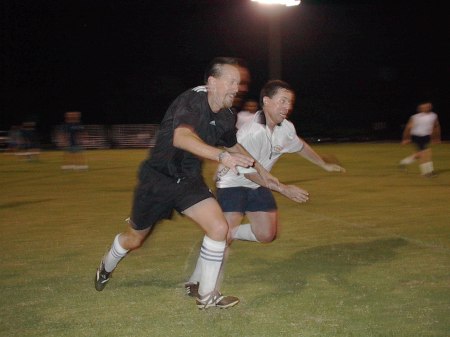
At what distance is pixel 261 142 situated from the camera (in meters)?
5.75

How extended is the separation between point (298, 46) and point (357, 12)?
497cm

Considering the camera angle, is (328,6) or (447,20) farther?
(328,6)

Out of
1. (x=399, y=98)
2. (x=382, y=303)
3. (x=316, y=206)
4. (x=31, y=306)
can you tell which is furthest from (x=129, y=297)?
(x=399, y=98)

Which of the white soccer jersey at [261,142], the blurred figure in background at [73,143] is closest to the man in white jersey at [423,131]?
the blurred figure in background at [73,143]

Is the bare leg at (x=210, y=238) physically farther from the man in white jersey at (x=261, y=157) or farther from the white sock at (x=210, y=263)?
the man in white jersey at (x=261, y=157)

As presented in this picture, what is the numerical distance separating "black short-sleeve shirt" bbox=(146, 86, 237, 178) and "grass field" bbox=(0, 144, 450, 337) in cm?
112

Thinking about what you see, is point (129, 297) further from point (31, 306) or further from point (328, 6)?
point (328, 6)

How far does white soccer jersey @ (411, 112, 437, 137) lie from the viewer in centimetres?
1516

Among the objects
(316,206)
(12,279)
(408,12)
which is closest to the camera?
(12,279)

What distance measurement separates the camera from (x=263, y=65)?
151 ft

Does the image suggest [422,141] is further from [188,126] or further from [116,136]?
[116,136]

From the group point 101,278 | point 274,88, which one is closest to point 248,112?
point 274,88

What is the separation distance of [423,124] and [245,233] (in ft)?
33.9

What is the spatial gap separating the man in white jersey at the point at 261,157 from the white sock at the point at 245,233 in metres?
0.01
